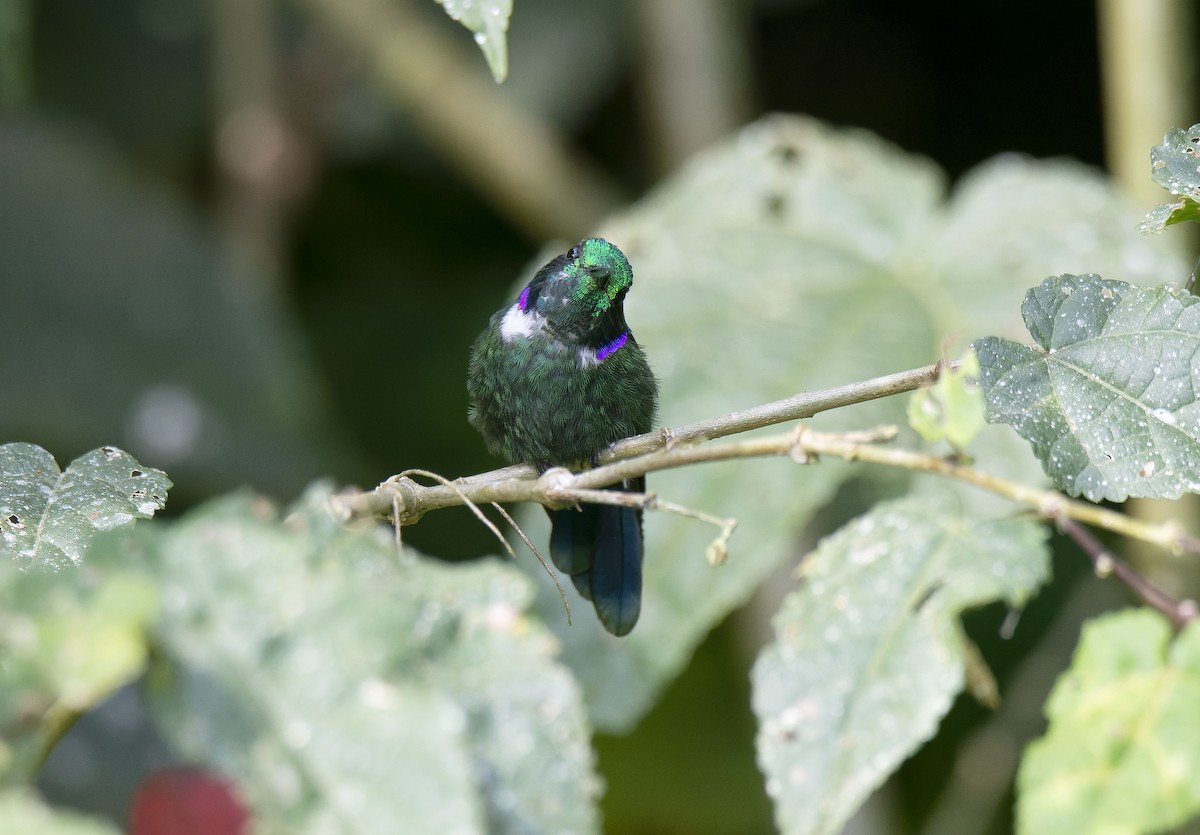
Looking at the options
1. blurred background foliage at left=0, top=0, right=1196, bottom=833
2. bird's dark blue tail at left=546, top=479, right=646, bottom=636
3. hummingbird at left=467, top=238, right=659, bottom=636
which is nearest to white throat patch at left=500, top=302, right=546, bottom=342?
hummingbird at left=467, top=238, right=659, bottom=636

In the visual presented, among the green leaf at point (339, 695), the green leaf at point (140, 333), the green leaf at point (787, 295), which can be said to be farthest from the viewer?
the green leaf at point (140, 333)

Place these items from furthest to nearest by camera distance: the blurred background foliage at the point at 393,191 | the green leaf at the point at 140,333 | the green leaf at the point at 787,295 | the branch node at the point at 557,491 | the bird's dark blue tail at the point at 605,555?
the green leaf at the point at 140,333
the blurred background foliage at the point at 393,191
the green leaf at the point at 787,295
the bird's dark blue tail at the point at 605,555
the branch node at the point at 557,491

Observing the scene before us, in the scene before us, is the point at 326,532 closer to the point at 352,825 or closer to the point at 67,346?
the point at 352,825

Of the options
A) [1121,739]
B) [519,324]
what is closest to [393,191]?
[519,324]

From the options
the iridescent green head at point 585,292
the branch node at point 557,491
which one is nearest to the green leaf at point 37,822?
the branch node at point 557,491

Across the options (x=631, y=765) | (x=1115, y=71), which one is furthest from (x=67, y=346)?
(x=1115, y=71)

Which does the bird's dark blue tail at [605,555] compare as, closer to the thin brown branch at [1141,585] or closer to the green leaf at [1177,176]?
the thin brown branch at [1141,585]

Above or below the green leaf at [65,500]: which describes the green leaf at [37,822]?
above
